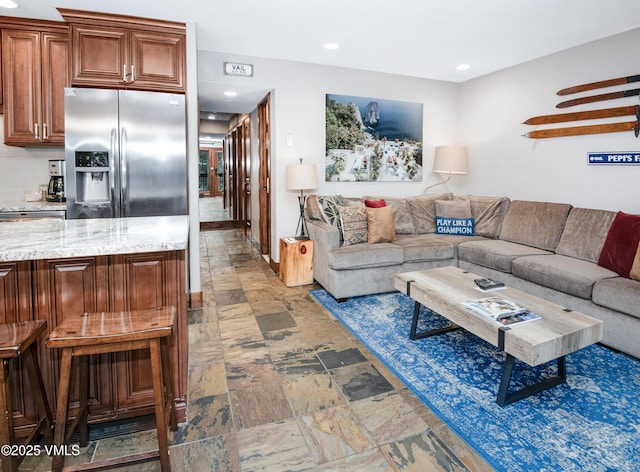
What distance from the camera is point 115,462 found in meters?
1.55

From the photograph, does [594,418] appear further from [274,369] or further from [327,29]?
[327,29]

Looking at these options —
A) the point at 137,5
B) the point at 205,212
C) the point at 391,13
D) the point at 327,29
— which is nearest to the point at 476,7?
the point at 391,13

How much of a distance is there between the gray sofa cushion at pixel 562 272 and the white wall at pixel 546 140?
3.04 feet

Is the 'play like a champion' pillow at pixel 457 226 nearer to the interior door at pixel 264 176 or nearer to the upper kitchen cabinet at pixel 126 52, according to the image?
the interior door at pixel 264 176

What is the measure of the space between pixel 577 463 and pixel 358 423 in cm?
98

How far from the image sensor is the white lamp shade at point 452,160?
16.9 feet

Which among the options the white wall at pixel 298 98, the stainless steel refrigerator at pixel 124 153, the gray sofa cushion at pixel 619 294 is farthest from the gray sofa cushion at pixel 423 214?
the stainless steel refrigerator at pixel 124 153

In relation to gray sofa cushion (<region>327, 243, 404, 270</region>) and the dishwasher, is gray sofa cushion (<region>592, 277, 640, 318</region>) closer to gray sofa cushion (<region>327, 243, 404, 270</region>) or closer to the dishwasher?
gray sofa cushion (<region>327, 243, 404, 270</region>)

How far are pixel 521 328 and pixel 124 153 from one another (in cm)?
316

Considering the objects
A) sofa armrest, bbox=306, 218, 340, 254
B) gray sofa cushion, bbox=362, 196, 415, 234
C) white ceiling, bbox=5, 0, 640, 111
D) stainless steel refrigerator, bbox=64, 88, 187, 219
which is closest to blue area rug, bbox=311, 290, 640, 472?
sofa armrest, bbox=306, 218, 340, 254

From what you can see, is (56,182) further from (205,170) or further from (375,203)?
(205,170)

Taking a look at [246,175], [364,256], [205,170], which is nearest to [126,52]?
[364,256]

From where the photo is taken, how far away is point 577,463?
5.68ft

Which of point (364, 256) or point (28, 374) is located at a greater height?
point (364, 256)
